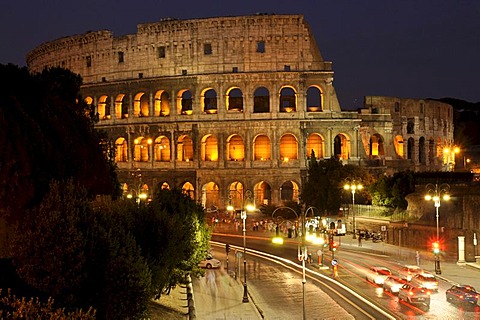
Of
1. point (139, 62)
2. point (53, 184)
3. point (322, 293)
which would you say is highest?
point (139, 62)

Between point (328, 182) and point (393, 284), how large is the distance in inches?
856

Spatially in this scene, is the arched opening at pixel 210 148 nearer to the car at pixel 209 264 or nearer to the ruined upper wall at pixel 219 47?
the ruined upper wall at pixel 219 47

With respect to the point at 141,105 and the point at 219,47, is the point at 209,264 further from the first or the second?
the point at 141,105

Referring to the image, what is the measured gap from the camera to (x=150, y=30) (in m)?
57.7

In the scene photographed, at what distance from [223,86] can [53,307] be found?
4287 cm

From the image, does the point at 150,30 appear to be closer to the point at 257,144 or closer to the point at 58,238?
the point at 257,144

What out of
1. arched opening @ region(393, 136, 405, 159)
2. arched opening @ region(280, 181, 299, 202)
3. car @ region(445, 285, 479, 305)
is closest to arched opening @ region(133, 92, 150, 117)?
arched opening @ region(280, 181, 299, 202)

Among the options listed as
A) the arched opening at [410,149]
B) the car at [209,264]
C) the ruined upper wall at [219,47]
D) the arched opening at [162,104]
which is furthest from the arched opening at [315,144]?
the car at [209,264]

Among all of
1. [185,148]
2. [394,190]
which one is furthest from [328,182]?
[185,148]

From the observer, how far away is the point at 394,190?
44469 millimetres

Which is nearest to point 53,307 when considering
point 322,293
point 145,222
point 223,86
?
point 145,222

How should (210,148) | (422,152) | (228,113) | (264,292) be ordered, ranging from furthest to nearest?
(422,152) < (210,148) < (228,113) < (264,292)

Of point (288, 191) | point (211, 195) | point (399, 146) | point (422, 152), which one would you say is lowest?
point (211, 195)

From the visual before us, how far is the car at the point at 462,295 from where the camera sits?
23397 millimetres
